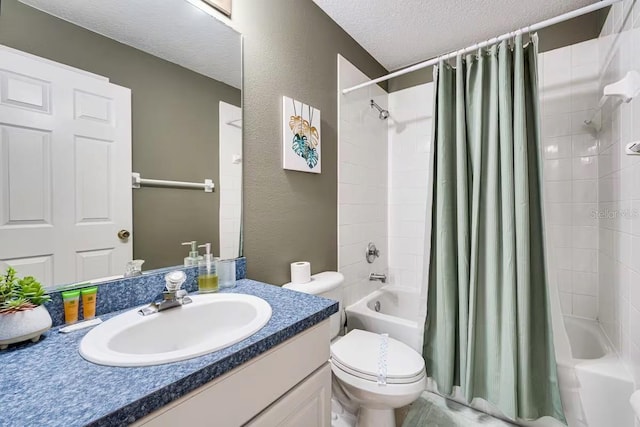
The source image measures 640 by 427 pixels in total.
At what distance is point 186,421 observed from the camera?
542mm

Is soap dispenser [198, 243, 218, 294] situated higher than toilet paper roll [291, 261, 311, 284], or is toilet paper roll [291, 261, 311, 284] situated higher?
soap dispenser [198, 243, 218, 294]

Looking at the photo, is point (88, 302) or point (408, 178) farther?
point (408, 178)

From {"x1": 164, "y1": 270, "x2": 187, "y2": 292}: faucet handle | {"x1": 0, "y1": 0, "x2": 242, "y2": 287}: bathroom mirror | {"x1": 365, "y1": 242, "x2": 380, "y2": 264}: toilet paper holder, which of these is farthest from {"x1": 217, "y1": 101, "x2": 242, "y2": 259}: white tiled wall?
{"x1": 365, "y1": 242, "x2": 380, "y2": 264}: toilet paper holder

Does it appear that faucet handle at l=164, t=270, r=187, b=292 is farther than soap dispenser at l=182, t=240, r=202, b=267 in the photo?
No

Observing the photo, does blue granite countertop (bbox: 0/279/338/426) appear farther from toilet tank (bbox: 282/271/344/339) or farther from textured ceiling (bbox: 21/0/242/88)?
textured ceiling (bbox: 21/0/242/88)

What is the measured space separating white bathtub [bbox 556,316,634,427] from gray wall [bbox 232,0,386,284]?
1302 mm

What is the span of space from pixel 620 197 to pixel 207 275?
6.54ft

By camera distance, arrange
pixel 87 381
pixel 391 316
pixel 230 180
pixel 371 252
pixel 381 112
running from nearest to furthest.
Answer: pixel 87 381 < pixel 230 180 < pixel 391 316 < pixel 371 252 < pixel 381 112

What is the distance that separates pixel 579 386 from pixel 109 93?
225 centimetres

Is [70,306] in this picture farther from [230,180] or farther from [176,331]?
[230,180]

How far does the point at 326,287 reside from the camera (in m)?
1.48

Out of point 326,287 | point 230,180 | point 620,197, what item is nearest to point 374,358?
point 326,287

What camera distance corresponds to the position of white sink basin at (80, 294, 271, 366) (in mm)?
601

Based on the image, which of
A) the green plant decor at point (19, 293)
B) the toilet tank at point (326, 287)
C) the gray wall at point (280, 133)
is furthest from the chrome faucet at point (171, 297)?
the toilet tank at point (326, 287)
